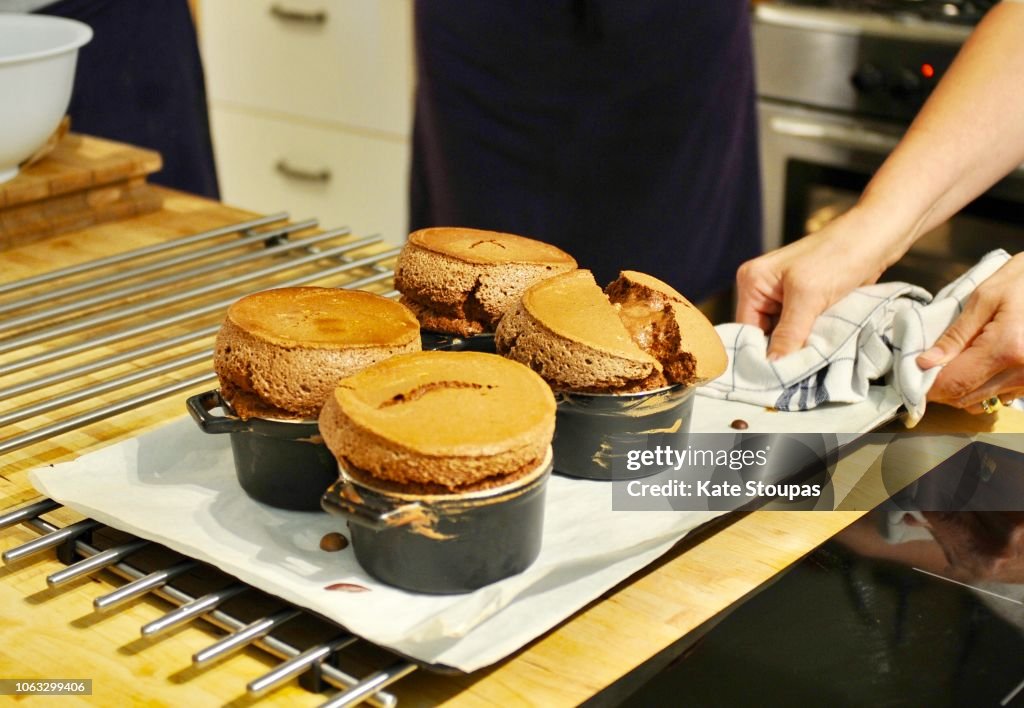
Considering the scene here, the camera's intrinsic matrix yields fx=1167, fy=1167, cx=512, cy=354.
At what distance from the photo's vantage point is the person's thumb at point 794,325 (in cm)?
97

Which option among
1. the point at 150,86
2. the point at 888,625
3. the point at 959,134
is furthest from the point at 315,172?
the point at 888,625

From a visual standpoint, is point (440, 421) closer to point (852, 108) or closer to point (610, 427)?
point (610, 427)

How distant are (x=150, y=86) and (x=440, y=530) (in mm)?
1492

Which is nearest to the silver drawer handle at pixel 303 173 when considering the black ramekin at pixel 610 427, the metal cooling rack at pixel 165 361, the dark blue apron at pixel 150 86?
the dark blue apron at pixel 150 86

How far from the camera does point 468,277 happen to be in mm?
851

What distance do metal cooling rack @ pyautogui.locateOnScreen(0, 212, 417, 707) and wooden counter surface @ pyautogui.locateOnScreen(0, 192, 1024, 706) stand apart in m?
0.01

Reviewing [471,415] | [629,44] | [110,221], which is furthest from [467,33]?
[471,415]

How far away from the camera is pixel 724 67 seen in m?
1.60

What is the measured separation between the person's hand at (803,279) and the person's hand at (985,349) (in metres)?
0.11

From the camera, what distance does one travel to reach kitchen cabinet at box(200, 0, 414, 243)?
259 centimetres

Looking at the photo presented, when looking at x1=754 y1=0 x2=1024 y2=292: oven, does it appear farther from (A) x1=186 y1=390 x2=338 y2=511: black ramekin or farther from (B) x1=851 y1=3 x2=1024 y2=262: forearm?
(A) x1=186 y1=390 x2=338 y2=511: black ramekin

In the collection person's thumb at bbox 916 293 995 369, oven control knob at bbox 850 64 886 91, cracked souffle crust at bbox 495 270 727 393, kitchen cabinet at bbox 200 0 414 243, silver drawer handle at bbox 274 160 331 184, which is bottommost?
silver drawer handle at bbox 274 160 331 184

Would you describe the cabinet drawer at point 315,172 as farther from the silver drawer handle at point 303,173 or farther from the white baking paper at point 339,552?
the white baking paper at point 339,552

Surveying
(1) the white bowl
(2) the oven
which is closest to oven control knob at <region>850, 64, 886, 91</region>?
(2) the oven
